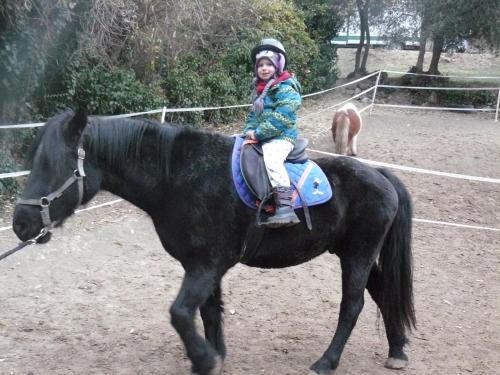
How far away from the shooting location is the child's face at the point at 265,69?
3.39 m

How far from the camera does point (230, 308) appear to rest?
177 inches

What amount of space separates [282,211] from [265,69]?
898mm

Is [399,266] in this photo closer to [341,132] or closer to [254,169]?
[254,169]

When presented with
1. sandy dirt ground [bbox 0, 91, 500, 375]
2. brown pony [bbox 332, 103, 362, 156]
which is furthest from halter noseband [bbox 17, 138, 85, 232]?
brown pony [bbox 332, 103, 362, 156]

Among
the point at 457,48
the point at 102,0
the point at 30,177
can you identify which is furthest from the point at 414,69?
the point at 30,177

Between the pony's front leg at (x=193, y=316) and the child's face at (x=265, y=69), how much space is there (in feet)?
4.12

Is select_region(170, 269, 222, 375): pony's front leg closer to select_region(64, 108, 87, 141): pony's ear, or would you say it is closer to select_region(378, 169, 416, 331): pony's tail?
select_region(64, 108, 87, 141): pony's ear

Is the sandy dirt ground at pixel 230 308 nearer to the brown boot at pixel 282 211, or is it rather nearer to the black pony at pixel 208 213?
the black pony at pixel 208 213

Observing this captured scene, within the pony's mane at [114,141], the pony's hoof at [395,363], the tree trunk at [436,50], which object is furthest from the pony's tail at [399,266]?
the tree trunk at [436,50]

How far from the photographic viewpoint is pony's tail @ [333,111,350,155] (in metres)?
10.4

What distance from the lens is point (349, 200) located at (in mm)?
3514

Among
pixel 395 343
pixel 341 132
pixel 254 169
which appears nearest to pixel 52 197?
pixel 254 169

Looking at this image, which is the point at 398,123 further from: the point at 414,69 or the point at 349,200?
the point at 349,200

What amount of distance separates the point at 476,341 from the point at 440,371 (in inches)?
24.7
